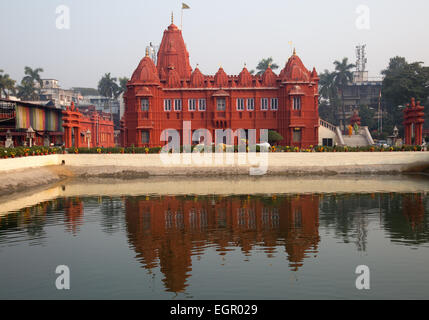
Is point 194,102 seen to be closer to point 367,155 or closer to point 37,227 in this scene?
point 367,155

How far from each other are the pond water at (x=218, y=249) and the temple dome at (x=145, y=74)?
104 feet

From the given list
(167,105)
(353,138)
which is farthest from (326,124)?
(167,105)

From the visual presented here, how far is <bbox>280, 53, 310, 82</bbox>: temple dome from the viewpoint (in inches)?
2341

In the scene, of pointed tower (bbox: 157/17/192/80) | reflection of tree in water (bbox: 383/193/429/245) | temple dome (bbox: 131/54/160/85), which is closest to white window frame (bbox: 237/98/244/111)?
pointed tower (bbox: 157/17/192/80)

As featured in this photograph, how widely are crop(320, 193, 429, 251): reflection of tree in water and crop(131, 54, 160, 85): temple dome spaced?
34.1 m

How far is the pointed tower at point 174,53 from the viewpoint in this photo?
65.8 m

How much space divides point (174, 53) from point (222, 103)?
11.3 meters

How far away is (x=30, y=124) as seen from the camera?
6481 centimetres

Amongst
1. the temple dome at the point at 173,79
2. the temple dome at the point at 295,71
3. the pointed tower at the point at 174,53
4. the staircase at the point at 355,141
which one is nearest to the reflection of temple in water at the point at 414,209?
the temple dome at the point at 295,71

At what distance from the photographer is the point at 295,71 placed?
59.5m

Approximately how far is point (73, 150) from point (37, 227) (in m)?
28.1

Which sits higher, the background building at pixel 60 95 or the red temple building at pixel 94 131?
the background building at pixel 60 95

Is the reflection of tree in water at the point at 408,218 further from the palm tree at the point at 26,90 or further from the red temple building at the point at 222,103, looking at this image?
the palm tree at the point at 26,90
